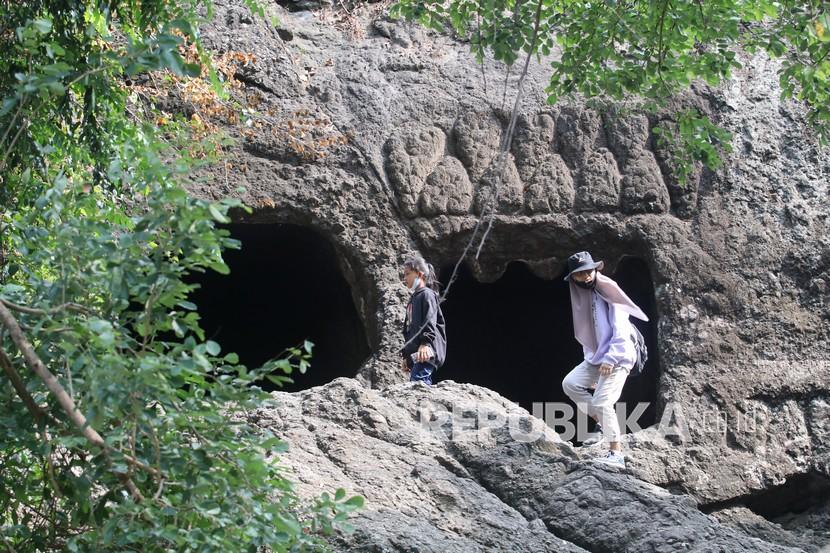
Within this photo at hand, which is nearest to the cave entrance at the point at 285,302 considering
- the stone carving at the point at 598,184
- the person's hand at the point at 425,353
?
the stone carving at the point at 598,184

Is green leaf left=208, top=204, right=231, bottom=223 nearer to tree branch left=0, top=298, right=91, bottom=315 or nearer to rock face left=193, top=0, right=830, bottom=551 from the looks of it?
tree branch left=0, top=298, right=91, bottom=315

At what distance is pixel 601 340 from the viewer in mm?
6969

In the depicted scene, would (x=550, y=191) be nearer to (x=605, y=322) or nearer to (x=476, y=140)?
(x=476, y=140)

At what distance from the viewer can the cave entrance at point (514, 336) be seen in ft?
38.3

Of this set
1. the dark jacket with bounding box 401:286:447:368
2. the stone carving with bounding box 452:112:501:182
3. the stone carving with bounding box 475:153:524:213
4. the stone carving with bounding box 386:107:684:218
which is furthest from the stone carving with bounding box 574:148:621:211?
the dark jacket with bounding box 401:286:447:368

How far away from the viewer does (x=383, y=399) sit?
21.1 ft

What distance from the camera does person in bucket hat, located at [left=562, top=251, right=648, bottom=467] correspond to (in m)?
6.87

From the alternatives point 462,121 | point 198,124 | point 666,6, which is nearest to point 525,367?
point 462,121

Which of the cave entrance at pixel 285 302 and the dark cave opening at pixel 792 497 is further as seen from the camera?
the cave entrance at pixel 285 302

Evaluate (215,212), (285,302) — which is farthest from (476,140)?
(215,212)

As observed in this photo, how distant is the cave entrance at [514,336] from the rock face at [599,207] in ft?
Answer: 7.04

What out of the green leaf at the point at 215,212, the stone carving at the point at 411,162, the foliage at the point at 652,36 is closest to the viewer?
the green leaf at the point at 215,212

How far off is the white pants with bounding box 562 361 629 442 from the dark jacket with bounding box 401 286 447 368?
0.79 metres

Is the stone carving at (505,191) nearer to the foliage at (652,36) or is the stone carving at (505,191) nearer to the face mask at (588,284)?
the foliage at (652,36)
